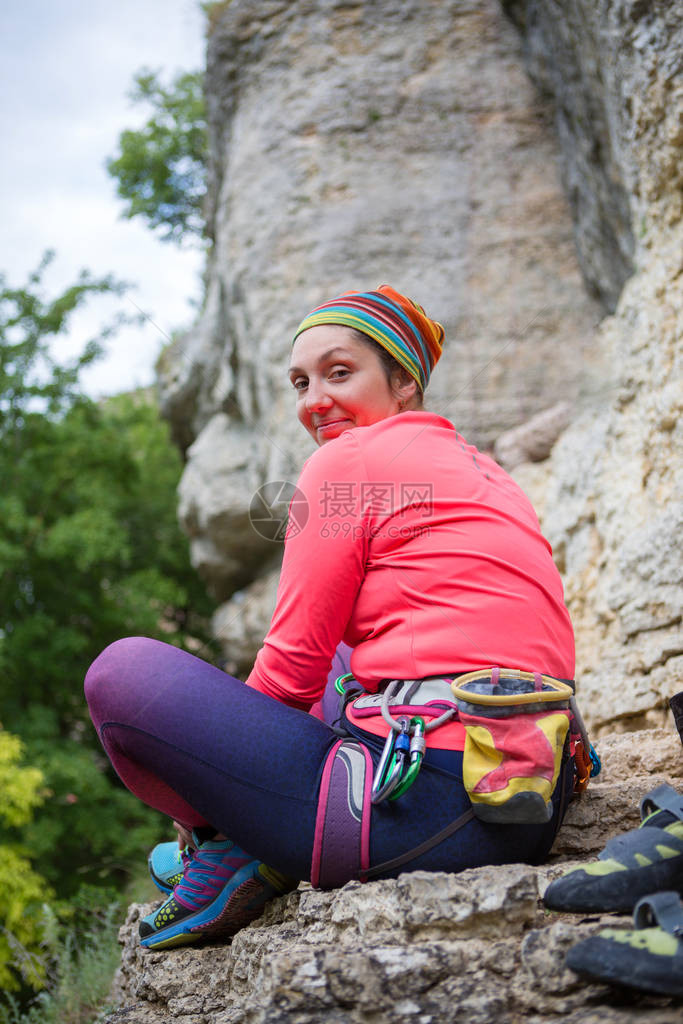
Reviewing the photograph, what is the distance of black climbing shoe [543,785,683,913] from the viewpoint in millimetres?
1253

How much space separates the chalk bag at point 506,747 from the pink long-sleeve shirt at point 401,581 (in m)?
0.08

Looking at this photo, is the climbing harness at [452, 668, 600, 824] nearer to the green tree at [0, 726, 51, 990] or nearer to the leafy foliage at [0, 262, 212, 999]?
the green tree at [0, 726, 51, 990]

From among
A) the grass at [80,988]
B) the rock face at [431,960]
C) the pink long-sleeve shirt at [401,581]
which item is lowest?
the grass at [80,988]

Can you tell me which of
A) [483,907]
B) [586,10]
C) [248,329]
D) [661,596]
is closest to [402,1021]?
[483,907]

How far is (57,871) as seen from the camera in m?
8.34

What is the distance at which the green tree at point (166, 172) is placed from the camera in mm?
13750

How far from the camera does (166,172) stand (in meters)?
13.9

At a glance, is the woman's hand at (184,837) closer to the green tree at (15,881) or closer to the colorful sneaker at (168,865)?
the colorful sneaker at (168,865)

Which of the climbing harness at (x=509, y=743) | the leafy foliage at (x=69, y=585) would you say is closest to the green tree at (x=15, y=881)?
the leafy foliage at (x=69, y=585)

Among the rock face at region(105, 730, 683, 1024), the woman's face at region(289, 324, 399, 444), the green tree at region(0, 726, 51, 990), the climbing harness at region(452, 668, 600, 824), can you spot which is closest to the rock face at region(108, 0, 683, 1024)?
the rock face at region(105, 730, 683, 1024)

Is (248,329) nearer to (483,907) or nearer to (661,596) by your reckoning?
(661,596)

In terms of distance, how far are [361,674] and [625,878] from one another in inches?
21.3

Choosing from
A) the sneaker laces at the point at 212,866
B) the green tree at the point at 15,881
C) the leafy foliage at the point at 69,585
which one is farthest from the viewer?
the leafy foliage at the point at 69,585

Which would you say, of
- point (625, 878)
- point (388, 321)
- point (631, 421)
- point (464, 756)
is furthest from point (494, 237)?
point (625, 878)
